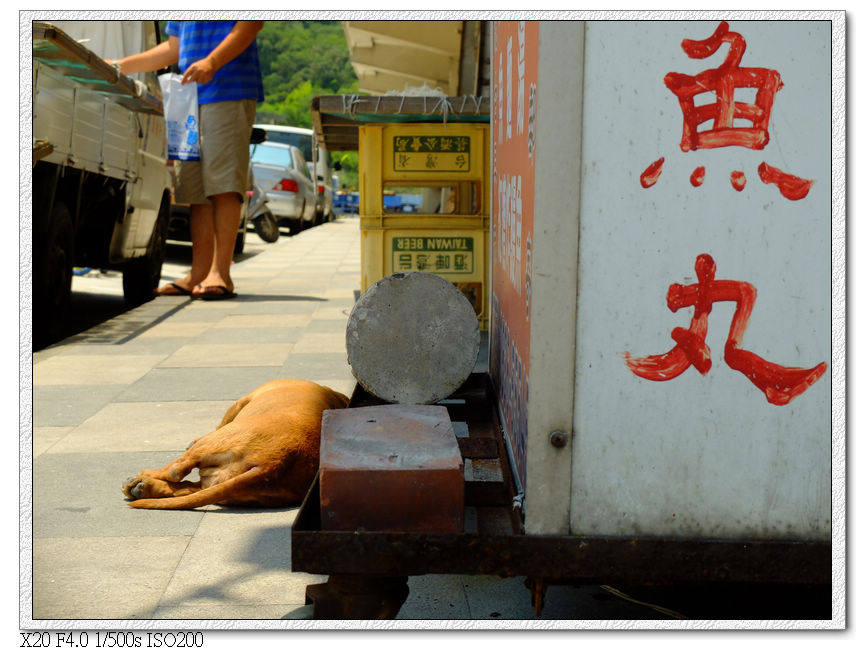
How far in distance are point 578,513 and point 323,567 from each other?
61cm

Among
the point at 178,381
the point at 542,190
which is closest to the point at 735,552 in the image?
the point at 542,190

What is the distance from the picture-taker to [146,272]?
9117mm

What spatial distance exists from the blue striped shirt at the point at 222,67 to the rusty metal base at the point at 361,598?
6.38 metres

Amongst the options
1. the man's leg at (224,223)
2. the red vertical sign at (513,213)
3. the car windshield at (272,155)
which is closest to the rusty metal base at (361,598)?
the red vertical sign at (513,213)

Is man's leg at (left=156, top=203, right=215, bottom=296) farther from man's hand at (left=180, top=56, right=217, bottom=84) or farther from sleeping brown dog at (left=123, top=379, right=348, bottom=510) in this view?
sleeping brown dog at (left=123, top=379, right=348, bottom=510)

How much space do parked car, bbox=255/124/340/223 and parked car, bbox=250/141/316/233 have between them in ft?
1.59

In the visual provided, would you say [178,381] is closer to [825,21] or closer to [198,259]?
[198,259]

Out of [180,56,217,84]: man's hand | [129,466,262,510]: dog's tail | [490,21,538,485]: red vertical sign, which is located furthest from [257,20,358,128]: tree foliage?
[129,466,262,510]: dog's tail

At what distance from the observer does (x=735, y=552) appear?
2.28 meters

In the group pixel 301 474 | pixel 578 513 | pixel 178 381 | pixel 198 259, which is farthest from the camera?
pixel 198 259

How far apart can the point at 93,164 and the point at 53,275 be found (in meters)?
0.84

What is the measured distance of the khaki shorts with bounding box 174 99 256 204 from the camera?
8.26m

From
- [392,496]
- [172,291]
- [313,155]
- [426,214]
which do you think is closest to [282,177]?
[313,155]

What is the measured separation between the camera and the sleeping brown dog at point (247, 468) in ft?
11.3
